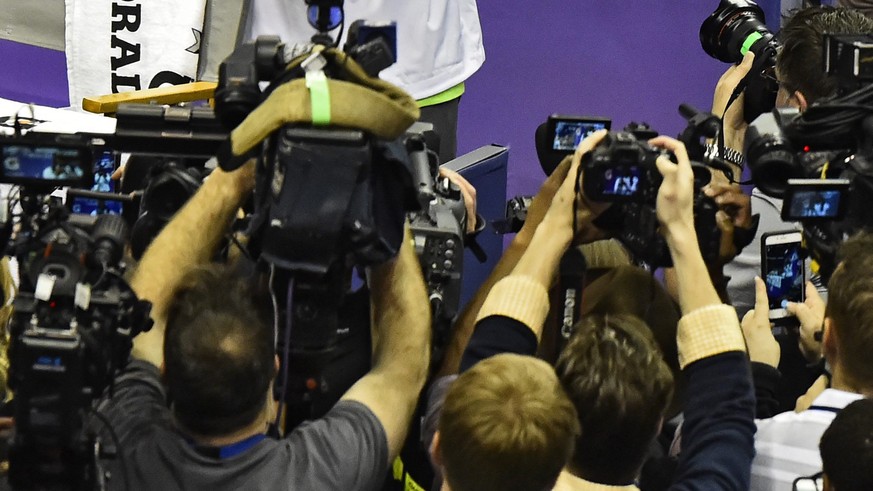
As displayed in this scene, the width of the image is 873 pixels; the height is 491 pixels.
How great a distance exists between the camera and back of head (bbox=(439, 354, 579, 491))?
4.94ft

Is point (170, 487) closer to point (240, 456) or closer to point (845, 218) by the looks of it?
point (240, 456)

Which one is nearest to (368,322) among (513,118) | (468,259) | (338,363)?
(338,363)

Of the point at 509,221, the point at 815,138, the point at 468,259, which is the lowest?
the point at 468,259

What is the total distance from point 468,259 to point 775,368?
133 centimetres

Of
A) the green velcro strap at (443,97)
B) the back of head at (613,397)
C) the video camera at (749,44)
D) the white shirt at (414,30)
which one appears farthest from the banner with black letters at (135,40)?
the back of head at (613,397)

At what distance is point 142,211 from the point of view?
2.14m

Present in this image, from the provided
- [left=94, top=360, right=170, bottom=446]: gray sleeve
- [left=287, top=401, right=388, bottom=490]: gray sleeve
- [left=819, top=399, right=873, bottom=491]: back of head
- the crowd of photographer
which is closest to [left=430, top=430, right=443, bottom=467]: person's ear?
the crowd of photographer

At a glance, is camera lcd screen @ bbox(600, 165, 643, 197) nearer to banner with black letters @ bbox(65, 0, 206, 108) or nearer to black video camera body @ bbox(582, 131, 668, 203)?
black video camera body @ bbox(582, 131, 668, 203)

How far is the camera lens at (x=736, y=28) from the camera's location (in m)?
3.05

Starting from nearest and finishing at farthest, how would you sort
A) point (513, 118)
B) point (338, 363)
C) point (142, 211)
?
1. point (338, 363)
2. point (142, 211)
3. point (513, 118)

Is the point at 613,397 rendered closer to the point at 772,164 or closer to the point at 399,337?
the point at 399,337

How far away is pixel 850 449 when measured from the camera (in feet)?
5.16

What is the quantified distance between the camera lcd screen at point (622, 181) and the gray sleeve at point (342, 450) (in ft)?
1.57

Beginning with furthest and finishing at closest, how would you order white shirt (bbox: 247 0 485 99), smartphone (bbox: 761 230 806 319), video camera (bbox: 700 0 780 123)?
white shirt (bbox: 247 0 485 99) → video camera (bbox: 700 0 780 123) → smartphone (bbox: 761 230 806 319)
